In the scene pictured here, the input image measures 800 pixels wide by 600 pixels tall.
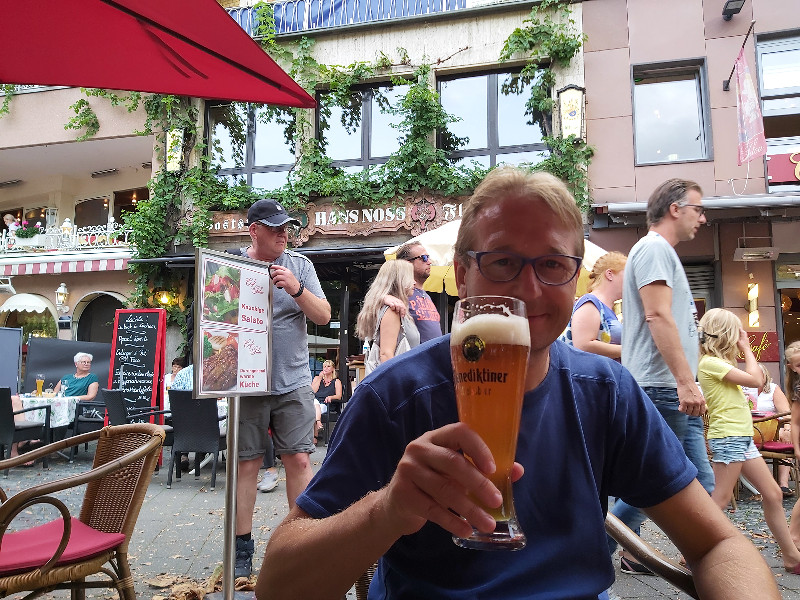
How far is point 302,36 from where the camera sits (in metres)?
10.9

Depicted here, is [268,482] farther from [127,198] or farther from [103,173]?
[103,173]

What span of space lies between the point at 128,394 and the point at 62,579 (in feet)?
18.7

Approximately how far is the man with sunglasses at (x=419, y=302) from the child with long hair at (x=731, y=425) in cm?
188

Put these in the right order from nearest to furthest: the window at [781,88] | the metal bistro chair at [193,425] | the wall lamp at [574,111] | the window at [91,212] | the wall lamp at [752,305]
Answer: the metal bistro chair at [193,425], the wall lamp at [752,305], the window at [781,88], the wall lamp at [574,111], the window at [91,212]

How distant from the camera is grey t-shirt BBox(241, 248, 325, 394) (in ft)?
10.4

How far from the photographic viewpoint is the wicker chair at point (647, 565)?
45.4 inches

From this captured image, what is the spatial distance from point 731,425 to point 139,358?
253 inches

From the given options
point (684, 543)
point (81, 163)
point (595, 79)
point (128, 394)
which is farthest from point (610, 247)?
point (81, 163)

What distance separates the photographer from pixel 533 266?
107cm

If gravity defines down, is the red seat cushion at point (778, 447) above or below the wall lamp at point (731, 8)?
below

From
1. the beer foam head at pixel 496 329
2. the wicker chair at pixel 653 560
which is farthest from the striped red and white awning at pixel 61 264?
the beer foam head at pixel 496 329

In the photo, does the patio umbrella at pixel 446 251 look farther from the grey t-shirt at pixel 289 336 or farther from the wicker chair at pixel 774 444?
the grey t-shirt at pixel 289 336

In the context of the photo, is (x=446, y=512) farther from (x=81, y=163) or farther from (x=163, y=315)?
(x=81, y=163)

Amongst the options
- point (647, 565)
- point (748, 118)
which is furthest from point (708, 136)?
point (647, 565)
